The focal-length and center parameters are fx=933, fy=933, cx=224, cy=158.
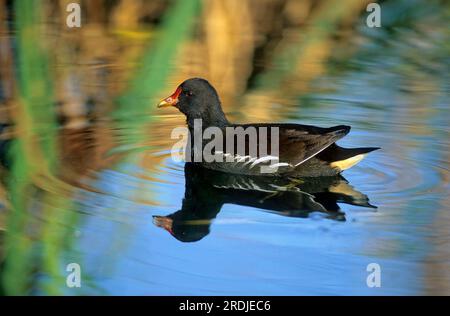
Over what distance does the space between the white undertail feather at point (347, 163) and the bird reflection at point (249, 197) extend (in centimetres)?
9

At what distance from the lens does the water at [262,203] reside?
4.43m

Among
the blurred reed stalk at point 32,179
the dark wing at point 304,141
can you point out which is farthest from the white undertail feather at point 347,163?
the blurred reed stalk at point 32,179

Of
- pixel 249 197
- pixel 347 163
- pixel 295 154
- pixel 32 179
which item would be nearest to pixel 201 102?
pixel 295 154

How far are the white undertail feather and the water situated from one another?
10 centimetres

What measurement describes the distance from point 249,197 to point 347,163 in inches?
28.2

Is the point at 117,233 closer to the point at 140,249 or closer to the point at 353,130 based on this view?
the point at 140,249

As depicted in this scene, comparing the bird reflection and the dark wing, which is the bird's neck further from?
the dark wing

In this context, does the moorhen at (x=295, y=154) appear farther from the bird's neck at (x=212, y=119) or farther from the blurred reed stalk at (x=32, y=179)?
the blurred reed stalk at (x=32, y=179)

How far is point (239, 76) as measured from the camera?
324 inches

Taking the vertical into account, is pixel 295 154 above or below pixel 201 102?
below

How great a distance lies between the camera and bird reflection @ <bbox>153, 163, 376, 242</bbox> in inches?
204

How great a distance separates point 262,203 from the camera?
5566 mm

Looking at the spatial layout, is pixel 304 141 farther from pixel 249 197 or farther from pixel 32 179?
pixel 32 179

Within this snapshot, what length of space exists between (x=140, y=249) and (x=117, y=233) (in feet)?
0.76
